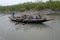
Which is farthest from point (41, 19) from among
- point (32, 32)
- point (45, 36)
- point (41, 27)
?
point (45, 36)

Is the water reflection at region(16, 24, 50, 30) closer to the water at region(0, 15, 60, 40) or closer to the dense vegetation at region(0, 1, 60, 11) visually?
the water at region(0, 15, 60, 40)

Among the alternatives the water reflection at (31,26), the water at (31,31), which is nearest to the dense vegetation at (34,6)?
the water at (31,31)

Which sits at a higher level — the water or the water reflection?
the water

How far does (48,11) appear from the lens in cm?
2748

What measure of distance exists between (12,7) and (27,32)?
10.7 meters

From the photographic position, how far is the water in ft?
56.1

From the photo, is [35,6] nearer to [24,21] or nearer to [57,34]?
[24,21]

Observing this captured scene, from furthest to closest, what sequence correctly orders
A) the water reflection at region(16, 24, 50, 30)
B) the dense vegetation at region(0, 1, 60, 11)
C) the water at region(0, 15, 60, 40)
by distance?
1. the dense vegetation at region(0, 1, 60, 11)
2. the water reflection at region(16, 24, 50, 30)
3. the water at region(0, 15, 60, 40)

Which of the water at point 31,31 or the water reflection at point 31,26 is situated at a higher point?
the water at point 31,31

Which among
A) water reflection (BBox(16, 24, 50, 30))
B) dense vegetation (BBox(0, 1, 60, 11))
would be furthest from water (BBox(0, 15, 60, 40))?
dense vegetation (BBox(0, 1, 60, 11))

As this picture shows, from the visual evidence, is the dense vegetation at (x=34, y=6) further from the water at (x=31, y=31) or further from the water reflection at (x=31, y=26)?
the water reflection at (x=31, y=26)

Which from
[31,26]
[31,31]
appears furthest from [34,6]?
[31,31]

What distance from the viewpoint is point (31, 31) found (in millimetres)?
19219

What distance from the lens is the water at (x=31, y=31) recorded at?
17.1m
